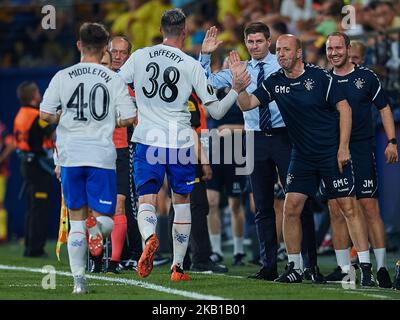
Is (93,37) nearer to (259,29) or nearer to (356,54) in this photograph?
(259,29)

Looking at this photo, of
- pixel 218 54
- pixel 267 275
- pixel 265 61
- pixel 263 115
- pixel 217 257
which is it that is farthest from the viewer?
pixel 218 54

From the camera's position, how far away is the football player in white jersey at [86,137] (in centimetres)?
955

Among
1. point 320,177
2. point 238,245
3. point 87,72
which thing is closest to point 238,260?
point 238,245

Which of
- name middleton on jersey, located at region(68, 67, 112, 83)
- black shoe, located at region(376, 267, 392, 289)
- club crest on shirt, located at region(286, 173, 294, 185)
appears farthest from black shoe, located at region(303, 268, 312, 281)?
name middleton on jersey, located at region(68, 67, 112, 83)

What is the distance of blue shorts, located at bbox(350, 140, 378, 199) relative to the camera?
1128cm

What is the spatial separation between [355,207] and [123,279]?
2.32 m

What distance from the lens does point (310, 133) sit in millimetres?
10867

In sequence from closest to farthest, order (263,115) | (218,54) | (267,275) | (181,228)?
1. (181,228)
2. (267,275)
3. (263,115)
4. (218,54)

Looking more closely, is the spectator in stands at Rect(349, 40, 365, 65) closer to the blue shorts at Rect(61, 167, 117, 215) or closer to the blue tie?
the blue tie

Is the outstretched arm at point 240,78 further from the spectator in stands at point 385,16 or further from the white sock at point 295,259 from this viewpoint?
the spectator in stands at point 385,16

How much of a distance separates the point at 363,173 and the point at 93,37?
3.19 metres
